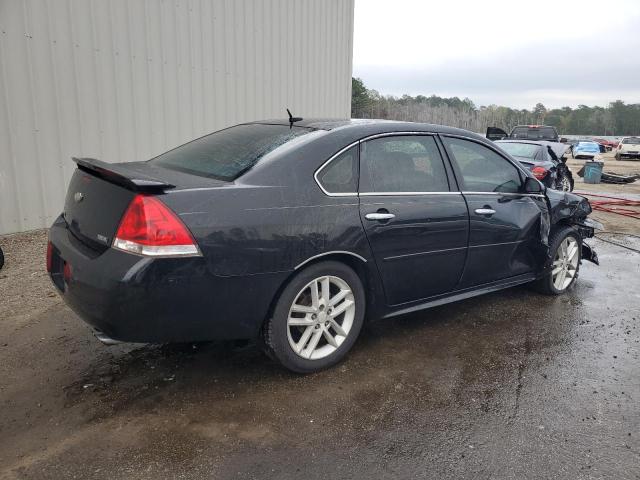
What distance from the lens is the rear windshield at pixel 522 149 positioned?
34.8 feet

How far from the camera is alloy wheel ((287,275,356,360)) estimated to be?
3.06 m

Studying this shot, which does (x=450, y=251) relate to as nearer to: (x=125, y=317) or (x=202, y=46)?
(x=125, y=317)

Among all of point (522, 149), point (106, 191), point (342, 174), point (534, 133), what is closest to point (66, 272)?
point (106, 191)

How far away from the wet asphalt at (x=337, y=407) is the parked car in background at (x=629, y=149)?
35053 mm

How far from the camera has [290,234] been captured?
285 cm

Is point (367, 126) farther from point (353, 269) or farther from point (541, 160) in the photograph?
point (541, 160)

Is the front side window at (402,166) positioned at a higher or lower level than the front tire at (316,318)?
higher

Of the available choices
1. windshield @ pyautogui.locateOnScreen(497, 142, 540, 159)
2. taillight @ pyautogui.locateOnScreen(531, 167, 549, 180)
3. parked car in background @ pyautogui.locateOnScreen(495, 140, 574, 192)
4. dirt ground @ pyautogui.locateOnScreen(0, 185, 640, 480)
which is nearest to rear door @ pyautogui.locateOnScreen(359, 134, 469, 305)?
dirt ground @ pyautogui.locateOnScreen(0, 185, 640, 480)

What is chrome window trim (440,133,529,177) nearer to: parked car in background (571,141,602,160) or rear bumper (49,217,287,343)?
rear bumper (49,217,287,343)

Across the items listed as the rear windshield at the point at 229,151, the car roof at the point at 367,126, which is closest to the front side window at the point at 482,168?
the car roof at the point at 367,126

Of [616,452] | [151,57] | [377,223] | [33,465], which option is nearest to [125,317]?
[33,465]

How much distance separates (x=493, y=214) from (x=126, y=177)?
2702 mm

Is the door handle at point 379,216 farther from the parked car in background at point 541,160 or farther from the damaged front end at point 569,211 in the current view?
the parked car in background at point 541,160

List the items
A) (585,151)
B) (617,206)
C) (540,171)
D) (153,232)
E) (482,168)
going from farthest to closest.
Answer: (585,151) < (617,206) < (540,171) < (482,168) < (153,232)
